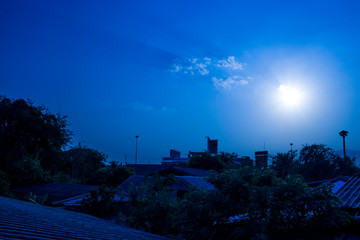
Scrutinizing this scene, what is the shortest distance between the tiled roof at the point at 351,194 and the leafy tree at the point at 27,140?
29.0 metres

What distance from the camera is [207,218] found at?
7848 millimetres

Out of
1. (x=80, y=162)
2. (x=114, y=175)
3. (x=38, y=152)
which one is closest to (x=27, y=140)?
(x=38, y=152)

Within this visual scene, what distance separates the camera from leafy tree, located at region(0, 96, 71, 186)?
97.0ft

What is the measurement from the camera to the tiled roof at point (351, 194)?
7.85 m

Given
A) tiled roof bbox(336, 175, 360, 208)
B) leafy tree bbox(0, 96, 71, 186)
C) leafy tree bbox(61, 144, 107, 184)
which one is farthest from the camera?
leafy tree bbox(61, 144, 107, 184)

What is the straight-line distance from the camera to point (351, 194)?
347 inches

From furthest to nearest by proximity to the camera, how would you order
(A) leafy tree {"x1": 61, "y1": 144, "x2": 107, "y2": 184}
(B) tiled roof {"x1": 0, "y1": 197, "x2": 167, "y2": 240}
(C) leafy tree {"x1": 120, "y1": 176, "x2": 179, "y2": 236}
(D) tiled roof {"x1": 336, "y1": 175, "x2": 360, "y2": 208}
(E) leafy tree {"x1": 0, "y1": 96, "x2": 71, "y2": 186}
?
(A) leafy tree {"x1": 61, "y1": 144, "x2": 107, "y2": 184} → (E) leafy tree {"x1": 0, "y1": 96, "x2": 71, "y2": 186} → (C) leafy tree {"x1": 120, "y1": 176, "x2": 179, "y2": 236} → (D) tiled roof {"x1": 336, "y1": 175, "x2": 360, "y2": 208} → (B) tiled roof {"x1": 0, "y1": 197, "x2": 167, "y2": 240}

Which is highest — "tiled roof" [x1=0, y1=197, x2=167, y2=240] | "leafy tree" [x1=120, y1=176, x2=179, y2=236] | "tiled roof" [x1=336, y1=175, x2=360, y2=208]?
"tiled roof" [x1=336, y1=175, x2=360, y2=208]

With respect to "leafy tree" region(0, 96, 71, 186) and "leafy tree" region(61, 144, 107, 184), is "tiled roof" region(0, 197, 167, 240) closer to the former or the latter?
"leafy tree" region(0, 96, 71, 186)

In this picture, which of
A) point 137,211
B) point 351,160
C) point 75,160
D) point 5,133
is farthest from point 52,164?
point 351,160

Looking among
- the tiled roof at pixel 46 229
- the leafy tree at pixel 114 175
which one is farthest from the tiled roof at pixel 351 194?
the leafy tree at pixel 114 175

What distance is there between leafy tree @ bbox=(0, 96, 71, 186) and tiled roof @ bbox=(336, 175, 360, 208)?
95.0ft

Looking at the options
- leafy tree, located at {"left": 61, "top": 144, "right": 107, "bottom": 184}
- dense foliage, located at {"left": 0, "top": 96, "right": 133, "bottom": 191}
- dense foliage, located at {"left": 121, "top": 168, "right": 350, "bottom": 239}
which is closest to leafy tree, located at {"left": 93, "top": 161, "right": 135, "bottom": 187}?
dense foliage, located at {"left": 0, "top": 96, "right": 133, "bottom": 191}

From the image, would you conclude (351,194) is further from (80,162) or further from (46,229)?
(80,162)
